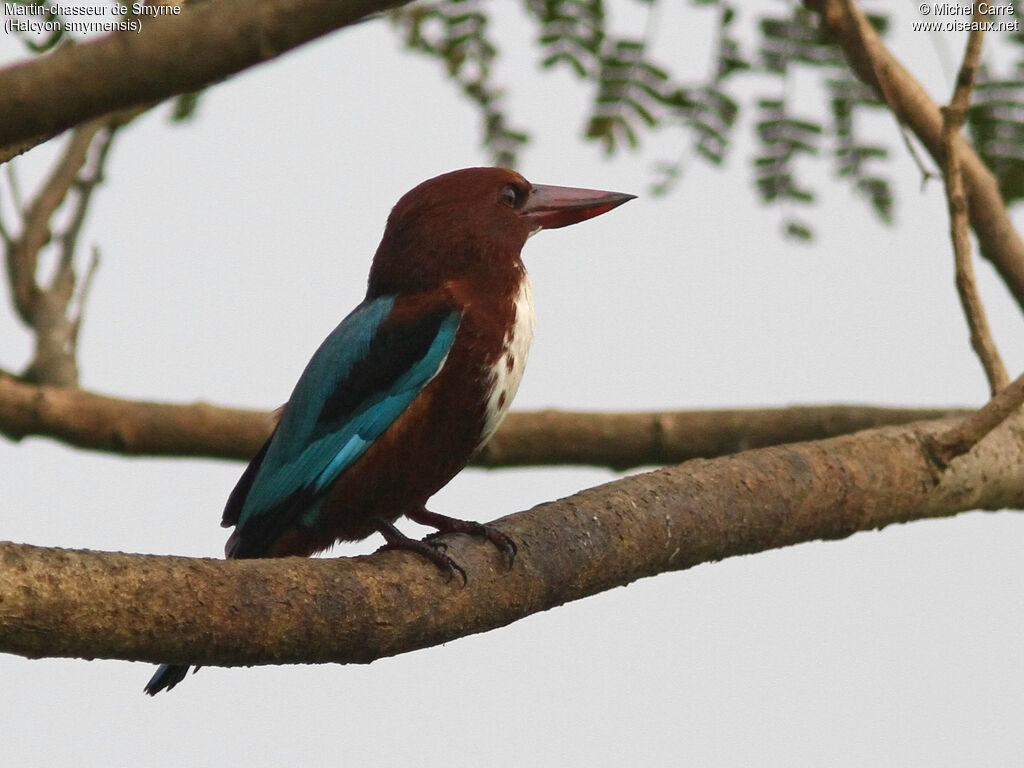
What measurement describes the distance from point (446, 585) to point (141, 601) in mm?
735

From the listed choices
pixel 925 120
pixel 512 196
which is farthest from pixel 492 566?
pixel 925 120

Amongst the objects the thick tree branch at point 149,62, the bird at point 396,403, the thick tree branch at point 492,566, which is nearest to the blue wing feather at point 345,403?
the bird at point 396,403

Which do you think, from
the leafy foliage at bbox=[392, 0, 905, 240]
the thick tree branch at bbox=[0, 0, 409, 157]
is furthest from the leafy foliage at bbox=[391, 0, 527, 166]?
the thick tree branch at bbox=[0, 0, 409, 157]

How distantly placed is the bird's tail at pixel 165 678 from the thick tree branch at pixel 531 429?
1.20 metres

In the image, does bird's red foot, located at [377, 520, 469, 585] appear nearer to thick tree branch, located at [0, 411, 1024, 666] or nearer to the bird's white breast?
thick tree branch, located at [0, 411, 1024, 666]

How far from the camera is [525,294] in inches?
157

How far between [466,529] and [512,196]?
4.11ft

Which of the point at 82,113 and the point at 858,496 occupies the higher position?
the point at 82,113

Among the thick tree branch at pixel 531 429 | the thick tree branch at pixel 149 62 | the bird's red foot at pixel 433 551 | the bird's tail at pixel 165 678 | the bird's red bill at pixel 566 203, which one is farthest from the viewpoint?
the thick tree branch at pixel 531 429

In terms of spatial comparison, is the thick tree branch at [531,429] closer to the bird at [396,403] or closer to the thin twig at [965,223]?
the thin twig at [965,223]

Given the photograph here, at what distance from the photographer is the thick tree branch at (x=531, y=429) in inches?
185

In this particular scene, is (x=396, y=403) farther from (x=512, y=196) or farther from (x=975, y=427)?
(x=975, y=427)

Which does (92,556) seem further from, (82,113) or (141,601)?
(82,113)

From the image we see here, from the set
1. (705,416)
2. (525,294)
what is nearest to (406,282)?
(525,294)
